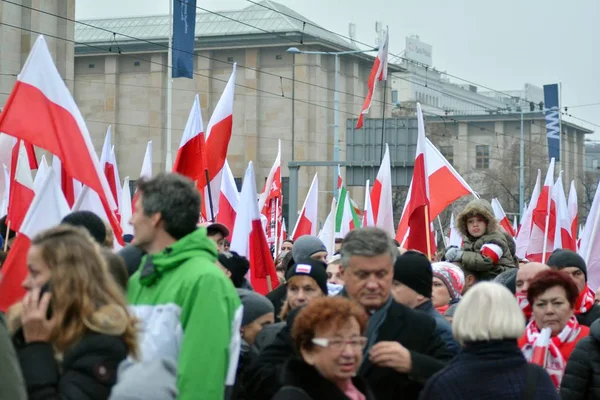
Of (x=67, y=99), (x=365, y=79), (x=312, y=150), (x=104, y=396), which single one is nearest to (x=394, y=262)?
(x=104, y=396)

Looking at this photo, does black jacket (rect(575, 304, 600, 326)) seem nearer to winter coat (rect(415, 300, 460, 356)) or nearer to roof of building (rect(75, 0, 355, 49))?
winter coat (rect(415, 300, 460, 356))

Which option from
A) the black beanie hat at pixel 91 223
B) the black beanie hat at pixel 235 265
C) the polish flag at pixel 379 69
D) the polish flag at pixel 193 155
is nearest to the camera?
A: the black beanie hat at pixel 91 223

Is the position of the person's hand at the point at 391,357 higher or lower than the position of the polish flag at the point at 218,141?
lower

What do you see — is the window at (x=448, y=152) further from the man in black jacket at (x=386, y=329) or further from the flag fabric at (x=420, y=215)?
the man in black jacket at (x=386, y=329)

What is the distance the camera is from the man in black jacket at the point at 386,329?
5.46m

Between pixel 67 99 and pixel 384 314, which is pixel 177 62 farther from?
pixel 384 314

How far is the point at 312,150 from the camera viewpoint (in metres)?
64.2

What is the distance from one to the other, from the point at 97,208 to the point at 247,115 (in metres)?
56.9

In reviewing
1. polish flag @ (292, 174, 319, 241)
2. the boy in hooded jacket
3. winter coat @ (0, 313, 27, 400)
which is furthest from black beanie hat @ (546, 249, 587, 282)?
polish flag @ (292, 174, 319, 241)

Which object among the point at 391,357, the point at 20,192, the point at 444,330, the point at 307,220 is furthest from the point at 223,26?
the point at 391,357

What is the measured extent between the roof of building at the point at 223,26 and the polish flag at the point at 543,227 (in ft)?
153

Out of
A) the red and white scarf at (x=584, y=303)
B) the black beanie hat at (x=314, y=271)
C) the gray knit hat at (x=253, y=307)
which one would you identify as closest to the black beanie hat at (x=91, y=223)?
the gray knit hat at (x=253, y=307)

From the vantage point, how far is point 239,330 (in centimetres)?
542

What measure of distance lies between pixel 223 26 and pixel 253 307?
61142 millimetres
